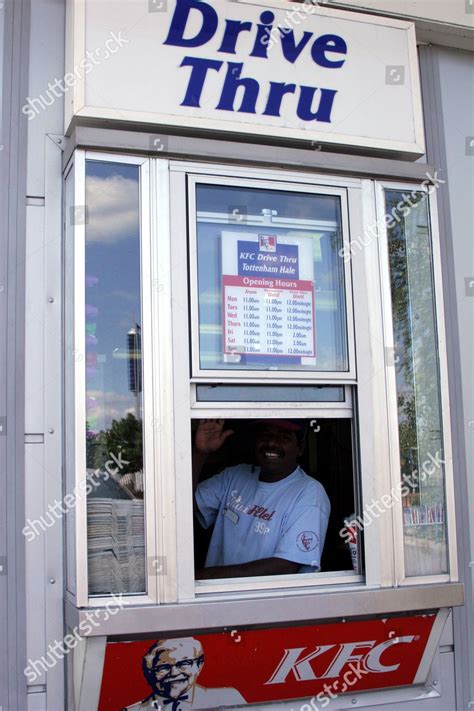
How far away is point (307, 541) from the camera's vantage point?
11.1 ft

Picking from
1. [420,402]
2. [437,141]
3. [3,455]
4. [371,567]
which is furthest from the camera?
[437,141]

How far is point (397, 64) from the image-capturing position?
3.48m

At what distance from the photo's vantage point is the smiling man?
3.33 meters

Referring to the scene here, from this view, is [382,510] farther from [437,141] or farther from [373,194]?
[437,141]

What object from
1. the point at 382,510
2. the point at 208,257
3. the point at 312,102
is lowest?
the point at 382,510

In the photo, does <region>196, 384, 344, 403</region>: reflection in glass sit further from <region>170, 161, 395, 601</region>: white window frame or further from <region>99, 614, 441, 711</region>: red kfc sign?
<region>99, 614, 441, 711</region>: red kfc sign

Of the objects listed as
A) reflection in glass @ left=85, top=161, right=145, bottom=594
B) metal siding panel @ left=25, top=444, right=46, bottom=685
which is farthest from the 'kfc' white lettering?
metal siding panel @ left=25, top=444, right=46, bottom=685

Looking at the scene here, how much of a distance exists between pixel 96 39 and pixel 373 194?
125 centimetres

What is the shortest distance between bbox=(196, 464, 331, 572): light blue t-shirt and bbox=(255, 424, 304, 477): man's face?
52 millimetres

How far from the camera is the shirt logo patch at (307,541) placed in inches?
132

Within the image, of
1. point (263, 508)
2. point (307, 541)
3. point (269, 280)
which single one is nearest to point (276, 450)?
point (263, 508)

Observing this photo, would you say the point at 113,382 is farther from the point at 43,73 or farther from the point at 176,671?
the point at 43,73

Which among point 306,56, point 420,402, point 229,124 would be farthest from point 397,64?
point 420,402

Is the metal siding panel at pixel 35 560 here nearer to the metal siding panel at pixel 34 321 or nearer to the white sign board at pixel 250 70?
the metal siding panel at pixel 34 321
